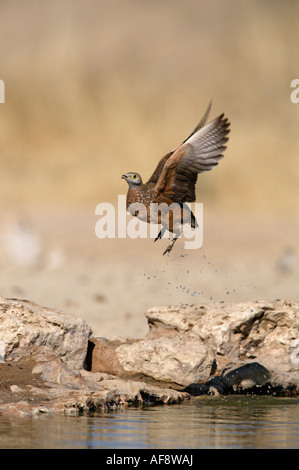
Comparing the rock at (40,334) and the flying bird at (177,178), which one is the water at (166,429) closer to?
Result: the rock at (40,334)

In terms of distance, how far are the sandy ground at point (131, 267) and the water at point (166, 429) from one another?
451 centimetres

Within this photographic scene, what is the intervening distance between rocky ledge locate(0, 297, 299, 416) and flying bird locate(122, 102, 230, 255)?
1359 mm

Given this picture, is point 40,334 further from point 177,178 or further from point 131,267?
point 131,267

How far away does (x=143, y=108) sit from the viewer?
25984mm

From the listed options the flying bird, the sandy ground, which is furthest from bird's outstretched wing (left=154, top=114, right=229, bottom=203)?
the sandy ground

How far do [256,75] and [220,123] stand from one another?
16177 mm

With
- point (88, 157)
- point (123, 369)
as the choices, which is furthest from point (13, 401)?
point (88, 157)

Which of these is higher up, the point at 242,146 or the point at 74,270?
the point at 242,146

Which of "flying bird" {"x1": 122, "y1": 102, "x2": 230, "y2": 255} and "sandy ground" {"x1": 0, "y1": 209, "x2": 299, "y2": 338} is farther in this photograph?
"sandy ground" {"x1": 0, "y1": 209, "x2": 299, "y2": 338}

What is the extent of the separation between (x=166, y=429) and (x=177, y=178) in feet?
10.6

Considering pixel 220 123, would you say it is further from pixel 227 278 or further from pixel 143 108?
pixel 143 108

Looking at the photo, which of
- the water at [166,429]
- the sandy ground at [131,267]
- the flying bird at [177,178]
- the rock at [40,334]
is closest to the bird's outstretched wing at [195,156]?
the flying bird at [177,178]

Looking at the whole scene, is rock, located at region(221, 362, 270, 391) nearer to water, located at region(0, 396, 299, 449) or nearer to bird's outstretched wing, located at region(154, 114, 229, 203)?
water, located at region(0, 396, 299, 449)

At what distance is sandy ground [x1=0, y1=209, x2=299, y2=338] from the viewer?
55.8 ft
